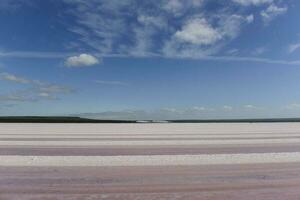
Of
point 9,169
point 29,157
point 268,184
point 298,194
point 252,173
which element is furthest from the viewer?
point 29,157

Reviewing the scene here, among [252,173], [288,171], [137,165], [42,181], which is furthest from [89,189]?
[288,171]

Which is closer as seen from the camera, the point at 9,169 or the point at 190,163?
the point at 9,169

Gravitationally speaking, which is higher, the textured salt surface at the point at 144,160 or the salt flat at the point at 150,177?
the textured salt surface at the point at 144,160

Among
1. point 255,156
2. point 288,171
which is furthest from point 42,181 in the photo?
point 255,156

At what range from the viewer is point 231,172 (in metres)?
9.08

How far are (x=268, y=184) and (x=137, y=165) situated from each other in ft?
11.8

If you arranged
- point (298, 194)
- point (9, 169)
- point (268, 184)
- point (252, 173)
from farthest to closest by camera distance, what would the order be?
point (9, 169)
point (252, 173)
point (268, 184)
point (298, 194)

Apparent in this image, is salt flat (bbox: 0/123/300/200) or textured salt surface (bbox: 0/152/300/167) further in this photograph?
textured salt surface (bbox: 0/152/300/167)

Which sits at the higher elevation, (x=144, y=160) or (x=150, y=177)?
(x=144, y=160)

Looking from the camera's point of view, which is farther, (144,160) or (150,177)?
(144,160)

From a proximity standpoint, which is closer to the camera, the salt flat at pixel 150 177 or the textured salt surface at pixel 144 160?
the salt flat at pixel 150 177

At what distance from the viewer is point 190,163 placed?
10.6m

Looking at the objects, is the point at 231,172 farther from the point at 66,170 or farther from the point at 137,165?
the point at 66,170

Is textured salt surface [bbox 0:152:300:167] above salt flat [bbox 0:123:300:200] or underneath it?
above
